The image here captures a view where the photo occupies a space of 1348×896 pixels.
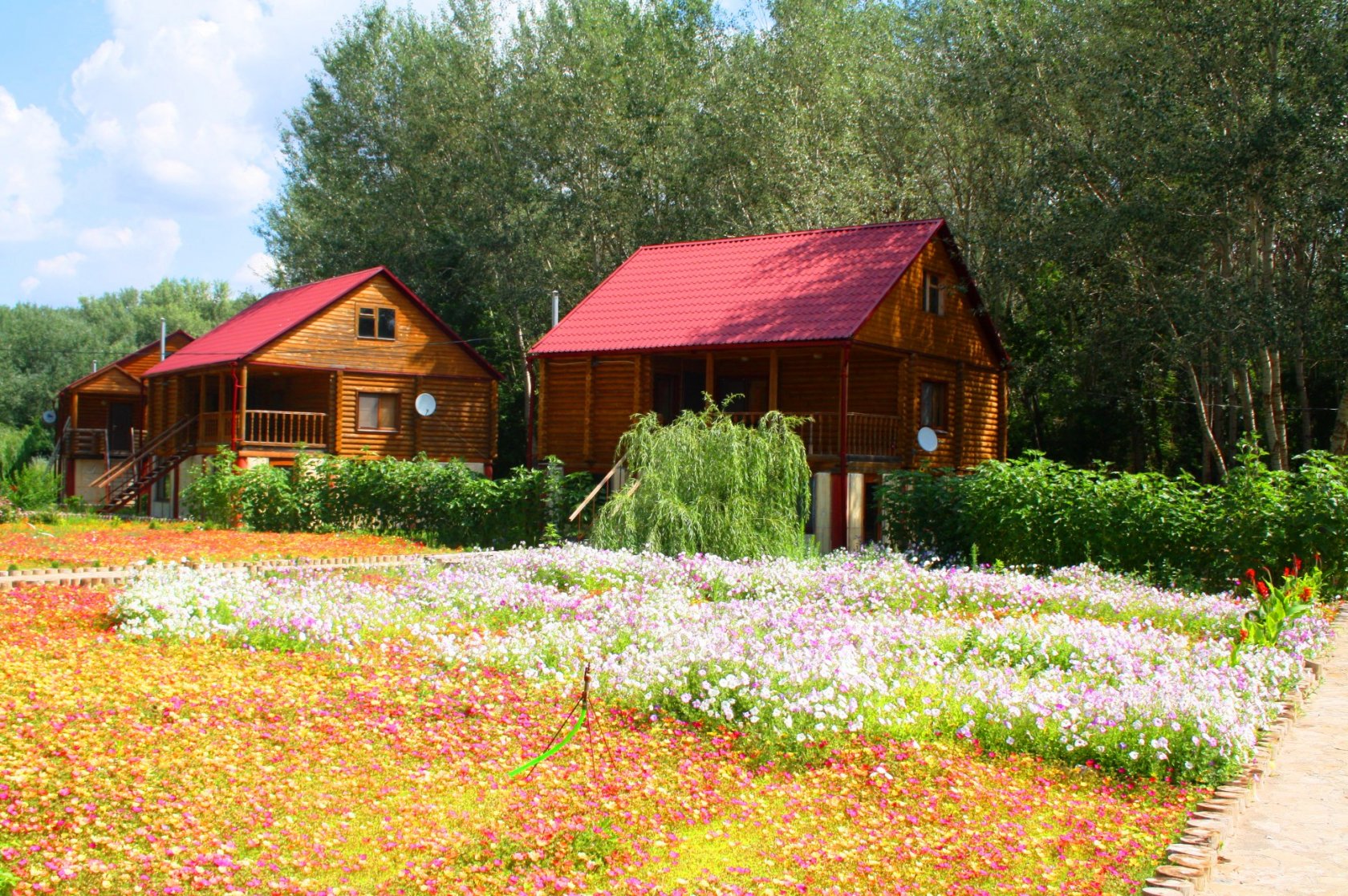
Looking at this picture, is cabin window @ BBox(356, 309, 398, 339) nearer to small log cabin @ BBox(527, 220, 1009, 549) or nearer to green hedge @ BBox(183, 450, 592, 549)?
green hedge @ BBox(183, 450, 592, 549)

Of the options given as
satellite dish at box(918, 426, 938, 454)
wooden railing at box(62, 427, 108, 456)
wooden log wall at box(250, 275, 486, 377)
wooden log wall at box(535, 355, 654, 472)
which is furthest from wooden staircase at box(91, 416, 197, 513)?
satellite dish at box(918, 426, 938, 454)

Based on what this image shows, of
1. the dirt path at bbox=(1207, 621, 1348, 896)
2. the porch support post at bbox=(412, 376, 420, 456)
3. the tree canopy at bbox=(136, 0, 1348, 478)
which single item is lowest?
the dirt path at bbox=(1207, 621, 1348, 896)

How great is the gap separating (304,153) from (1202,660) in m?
46.6

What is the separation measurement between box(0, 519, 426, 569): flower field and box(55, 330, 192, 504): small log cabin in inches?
705

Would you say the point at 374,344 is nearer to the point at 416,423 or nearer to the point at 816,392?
the point at 416,423

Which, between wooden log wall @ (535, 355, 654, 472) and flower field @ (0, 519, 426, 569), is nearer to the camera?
flower field @ (0, 519, 426, 569)

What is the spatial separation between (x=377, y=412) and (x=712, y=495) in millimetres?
20610

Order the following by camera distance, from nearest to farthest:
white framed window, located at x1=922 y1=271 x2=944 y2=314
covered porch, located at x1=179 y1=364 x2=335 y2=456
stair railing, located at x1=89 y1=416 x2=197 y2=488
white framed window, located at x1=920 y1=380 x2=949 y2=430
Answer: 1. white framed window, located at x1=922 y1=271 x2=944 y2=314
2. white framed window, located at x1=920 y1=380 x2=949 y2=430
3. covered porch, located at x1=179 y1=364 x2=335 y2=456
4. stair railing, located at x1=89 y1=416 x2=197 y2=488

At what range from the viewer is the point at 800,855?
18.7 feet

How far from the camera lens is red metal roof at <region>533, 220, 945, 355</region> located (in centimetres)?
2439

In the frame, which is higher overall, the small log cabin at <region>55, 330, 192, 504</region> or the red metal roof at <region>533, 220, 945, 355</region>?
the red metal roof at <region>533, 220, 945, 355</region>

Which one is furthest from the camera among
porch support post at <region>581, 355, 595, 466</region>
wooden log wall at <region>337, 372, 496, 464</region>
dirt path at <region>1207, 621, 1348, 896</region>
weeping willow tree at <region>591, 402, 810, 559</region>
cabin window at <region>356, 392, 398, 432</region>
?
cabin window at <region>356, 392, 398, 432</region>

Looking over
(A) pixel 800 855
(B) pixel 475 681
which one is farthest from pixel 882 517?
(A) pixel 800 855

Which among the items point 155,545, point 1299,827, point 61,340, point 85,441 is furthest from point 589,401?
point 61,340
